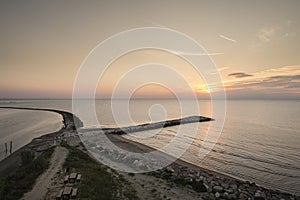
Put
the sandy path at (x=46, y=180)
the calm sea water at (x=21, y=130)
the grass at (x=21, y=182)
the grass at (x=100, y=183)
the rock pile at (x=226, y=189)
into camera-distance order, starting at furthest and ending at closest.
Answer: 1. the calm sea water at (x=21, y=130)
2. the rock pile at (x=226, y=189)
3. the grass at (x=100, y=183)
4. the grass at (x=21, y=182)
5. the sandy path at (x=46, y=180)

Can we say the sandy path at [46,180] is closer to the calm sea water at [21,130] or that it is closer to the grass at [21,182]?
the grass at [21,182]

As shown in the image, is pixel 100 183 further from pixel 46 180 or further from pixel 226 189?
pixel 226 189

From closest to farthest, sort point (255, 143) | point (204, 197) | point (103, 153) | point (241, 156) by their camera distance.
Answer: point (204, 197)
point (103, 153)
point (241, 156)
point (255, 143)

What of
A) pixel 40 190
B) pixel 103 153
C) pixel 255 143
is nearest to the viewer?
pixel 40 190

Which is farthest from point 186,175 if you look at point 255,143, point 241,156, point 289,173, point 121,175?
point 255,143

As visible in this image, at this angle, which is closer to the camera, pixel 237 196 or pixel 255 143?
pixel 237 196

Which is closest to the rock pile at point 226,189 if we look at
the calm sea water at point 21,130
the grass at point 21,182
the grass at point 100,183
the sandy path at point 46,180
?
the grass at point 100,183

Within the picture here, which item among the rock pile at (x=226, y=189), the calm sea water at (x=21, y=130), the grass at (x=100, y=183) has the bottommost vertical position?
the calm sea water at (x=21, y=130)

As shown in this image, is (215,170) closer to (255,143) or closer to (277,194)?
(277,194)
